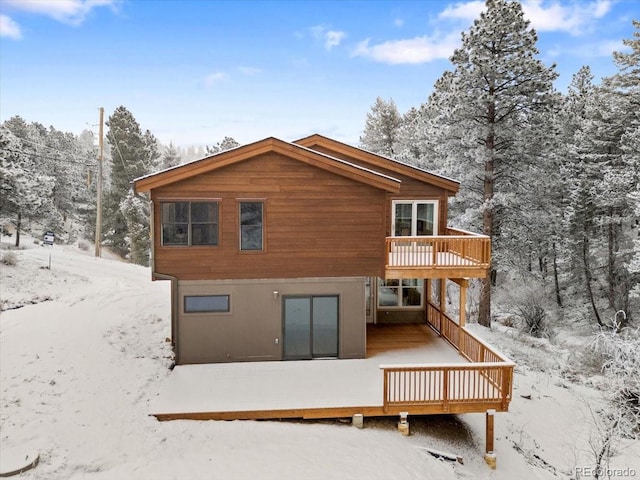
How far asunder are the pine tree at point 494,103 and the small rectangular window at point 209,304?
11.6 meters

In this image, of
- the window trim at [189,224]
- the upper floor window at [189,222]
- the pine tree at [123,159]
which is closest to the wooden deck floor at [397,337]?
the window trim at [189,224]

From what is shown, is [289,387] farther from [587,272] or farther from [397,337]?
[587,272]

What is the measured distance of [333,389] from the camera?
32.6ft

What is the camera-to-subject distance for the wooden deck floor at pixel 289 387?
9125 millimetres

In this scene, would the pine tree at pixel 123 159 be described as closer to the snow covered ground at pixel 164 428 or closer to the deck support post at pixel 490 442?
the snow covered ground at pixel 164 428

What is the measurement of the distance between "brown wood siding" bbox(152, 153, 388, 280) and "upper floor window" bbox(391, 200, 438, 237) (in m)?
2.73

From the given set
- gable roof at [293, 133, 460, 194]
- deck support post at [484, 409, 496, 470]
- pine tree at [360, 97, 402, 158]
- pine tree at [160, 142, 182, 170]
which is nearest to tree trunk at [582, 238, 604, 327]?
gable roof at [293, 133, 460, 194]

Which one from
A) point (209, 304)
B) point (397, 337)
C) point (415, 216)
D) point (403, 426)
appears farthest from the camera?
point (415, 216)

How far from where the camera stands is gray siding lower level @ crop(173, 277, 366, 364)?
1153 centimetres

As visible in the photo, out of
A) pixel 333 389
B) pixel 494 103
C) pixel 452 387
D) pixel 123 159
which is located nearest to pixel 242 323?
pixel 333 389

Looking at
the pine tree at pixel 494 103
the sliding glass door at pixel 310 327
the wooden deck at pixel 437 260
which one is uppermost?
the pine tree at pixel 494 103

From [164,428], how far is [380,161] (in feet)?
31.8

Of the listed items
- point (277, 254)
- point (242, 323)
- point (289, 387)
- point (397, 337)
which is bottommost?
point (289, 387)

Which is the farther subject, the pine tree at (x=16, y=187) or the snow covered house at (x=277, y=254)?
the pine tree at (x=16, y=187)
